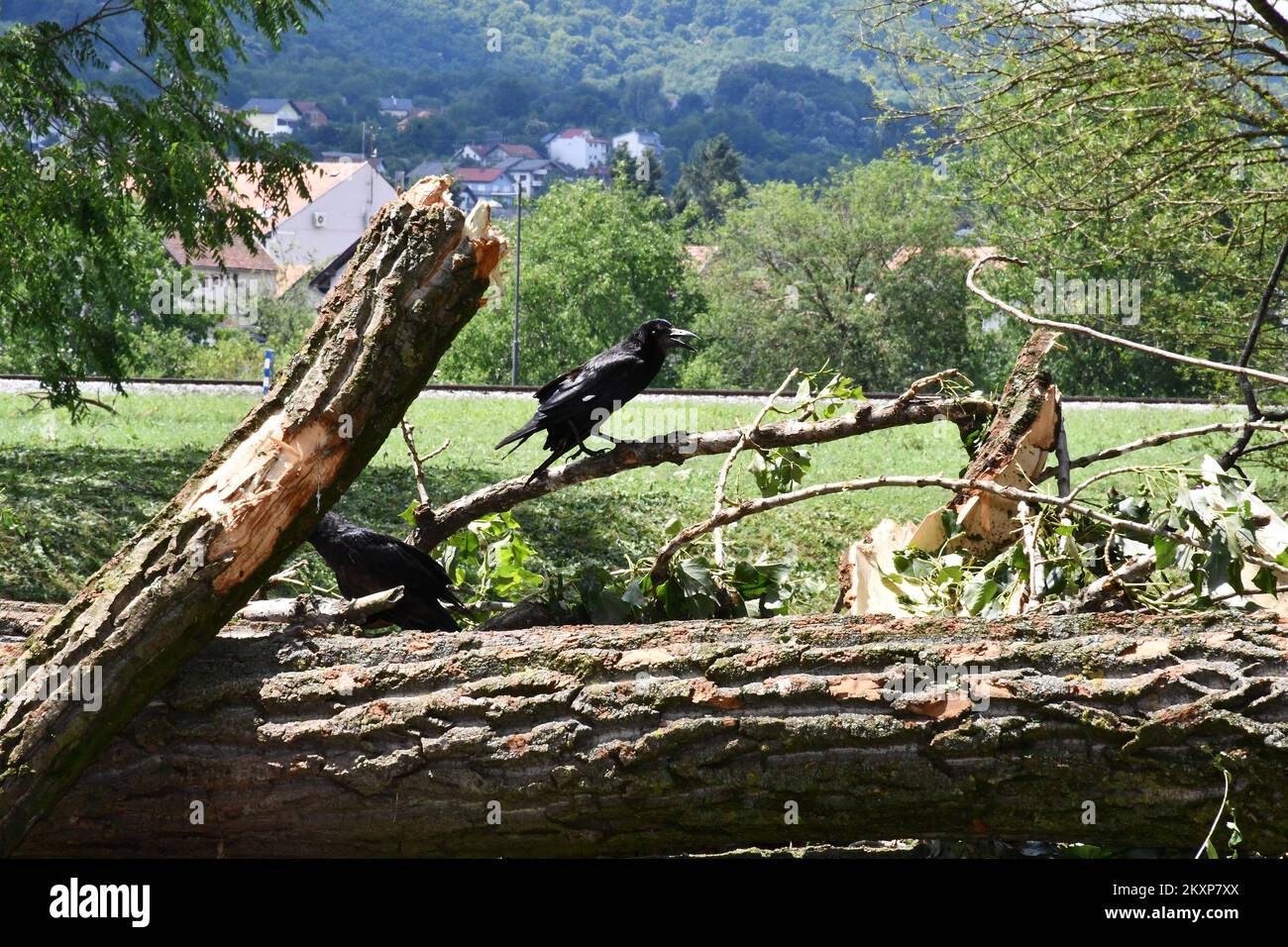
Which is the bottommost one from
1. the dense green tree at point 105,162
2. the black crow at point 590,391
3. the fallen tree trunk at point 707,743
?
the fallen tree trunk at point 707,743

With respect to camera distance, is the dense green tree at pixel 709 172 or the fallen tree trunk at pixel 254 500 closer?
the fallen tree trunk at pixel 254 500

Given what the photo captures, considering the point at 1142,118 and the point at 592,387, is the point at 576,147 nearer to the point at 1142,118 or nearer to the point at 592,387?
the point at 1142,118

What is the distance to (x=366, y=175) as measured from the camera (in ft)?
204

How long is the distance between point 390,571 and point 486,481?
6.98 metres

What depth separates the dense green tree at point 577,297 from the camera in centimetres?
3653

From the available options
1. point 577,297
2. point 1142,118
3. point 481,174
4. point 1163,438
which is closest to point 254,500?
point 1163,438

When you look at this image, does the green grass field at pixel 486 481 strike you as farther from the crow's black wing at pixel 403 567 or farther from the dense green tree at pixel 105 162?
the crow's black wing at pixel 403 567

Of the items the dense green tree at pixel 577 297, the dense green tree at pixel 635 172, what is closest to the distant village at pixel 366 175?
the dense green tree at pixel 635 172

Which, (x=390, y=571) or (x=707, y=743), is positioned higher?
(x=390, y=571)

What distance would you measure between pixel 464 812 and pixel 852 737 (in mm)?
866

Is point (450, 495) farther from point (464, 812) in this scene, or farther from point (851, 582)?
point (464, 812)

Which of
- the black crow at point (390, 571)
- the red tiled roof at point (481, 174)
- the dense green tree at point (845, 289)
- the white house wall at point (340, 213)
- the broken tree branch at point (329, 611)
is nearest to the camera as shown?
the broken tree branch at point (329, 611)

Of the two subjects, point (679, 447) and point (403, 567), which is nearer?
point (403, 567)

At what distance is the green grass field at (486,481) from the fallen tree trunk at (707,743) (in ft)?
12.0
